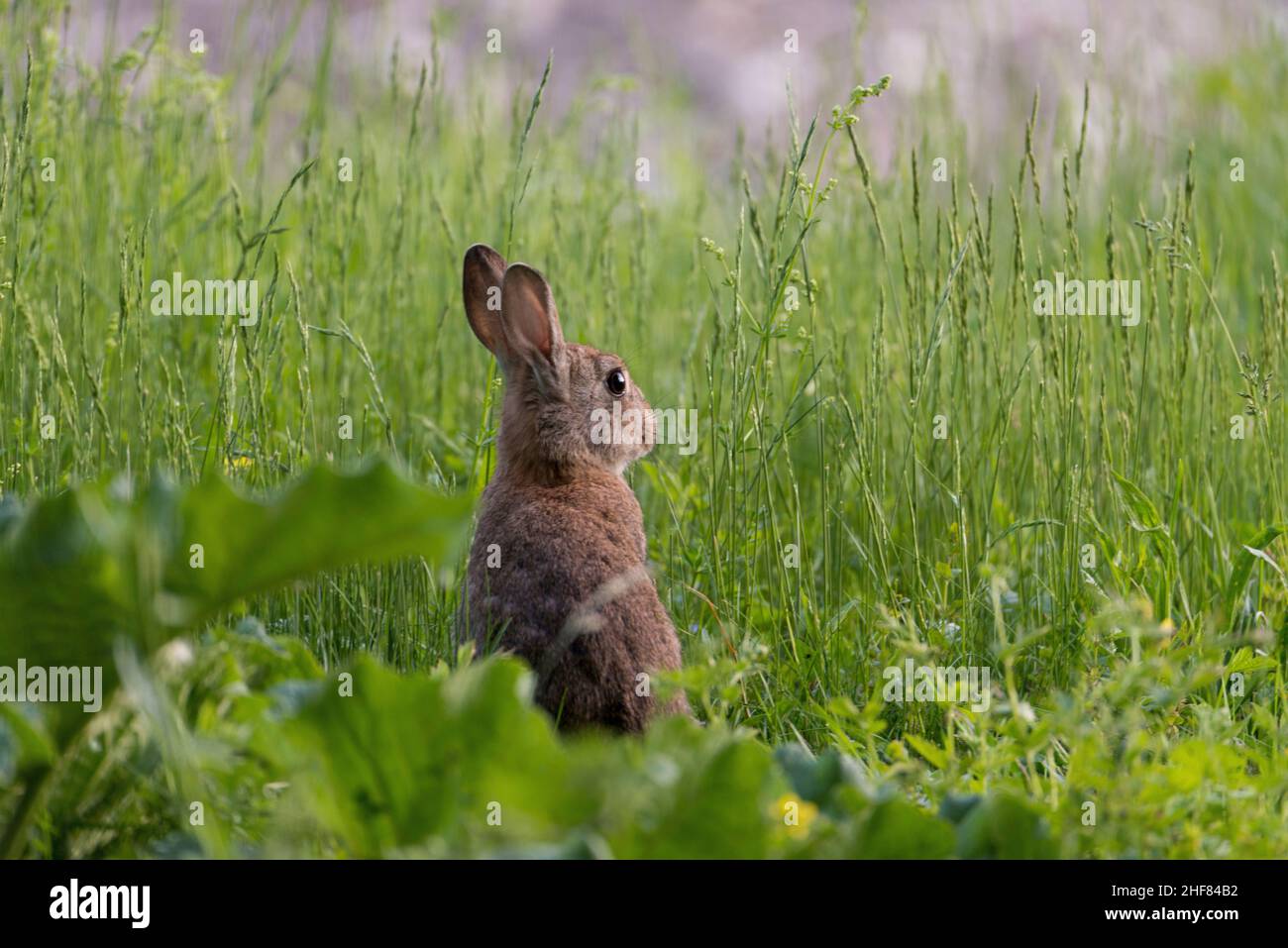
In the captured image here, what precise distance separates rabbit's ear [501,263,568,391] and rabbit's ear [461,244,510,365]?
3.8 inches

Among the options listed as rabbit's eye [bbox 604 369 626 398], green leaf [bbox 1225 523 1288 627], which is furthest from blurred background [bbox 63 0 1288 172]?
green leaf [bbox 1225 523 1288 627]

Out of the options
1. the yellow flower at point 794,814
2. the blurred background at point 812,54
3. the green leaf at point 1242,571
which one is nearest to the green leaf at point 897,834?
the yellow flower at point 794,814

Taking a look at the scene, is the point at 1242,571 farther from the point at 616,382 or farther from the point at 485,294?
the point at 485,294

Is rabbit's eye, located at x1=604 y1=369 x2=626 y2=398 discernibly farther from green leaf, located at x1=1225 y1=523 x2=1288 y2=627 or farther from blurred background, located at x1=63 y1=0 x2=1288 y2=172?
green leaf, located at x1=1225 y1=523 x2=1288 y2=627

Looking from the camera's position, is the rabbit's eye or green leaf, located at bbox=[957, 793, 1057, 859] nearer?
green leaf, located at bbox=[957, 793, 1057, 859]

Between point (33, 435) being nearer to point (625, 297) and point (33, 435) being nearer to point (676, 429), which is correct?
point (676, 429)

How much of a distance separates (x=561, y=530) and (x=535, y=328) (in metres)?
0.77

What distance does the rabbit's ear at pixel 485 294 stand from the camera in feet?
13.6

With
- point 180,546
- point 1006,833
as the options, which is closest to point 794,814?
point 1006,833

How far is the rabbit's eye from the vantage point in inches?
166

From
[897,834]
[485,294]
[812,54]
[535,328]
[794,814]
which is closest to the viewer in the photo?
[897,834]

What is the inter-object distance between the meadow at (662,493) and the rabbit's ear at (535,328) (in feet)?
1.41

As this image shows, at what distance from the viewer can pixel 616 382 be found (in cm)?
424

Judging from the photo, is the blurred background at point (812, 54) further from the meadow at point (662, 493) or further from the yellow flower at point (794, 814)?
the yellow flower at point (794, 814)
